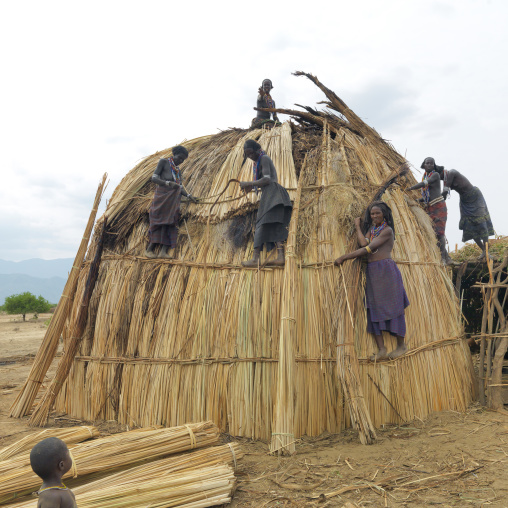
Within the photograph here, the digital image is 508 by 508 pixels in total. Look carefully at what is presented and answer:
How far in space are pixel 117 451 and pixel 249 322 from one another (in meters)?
1.85

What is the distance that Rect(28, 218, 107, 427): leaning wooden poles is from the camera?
18.3 ft

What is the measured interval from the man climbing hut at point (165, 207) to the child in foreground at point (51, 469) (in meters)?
3.55

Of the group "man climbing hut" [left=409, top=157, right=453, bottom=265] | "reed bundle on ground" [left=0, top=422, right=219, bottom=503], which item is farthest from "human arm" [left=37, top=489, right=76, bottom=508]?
"man climbing hut" [left=409, top=157, right=453, bottom=265]

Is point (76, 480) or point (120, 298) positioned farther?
point (120, 298)

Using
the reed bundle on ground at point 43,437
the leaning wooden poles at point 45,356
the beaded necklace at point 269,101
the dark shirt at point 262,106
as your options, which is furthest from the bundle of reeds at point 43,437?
the beaded necklace at point 269,101

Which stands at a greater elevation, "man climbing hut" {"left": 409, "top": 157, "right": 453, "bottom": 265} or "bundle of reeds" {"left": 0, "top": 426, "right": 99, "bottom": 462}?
"man climbing hut" {"left": 409, "top": 157, "right": 453, "bottom": 265}

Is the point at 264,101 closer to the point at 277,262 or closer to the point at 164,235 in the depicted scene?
the point at 164,235

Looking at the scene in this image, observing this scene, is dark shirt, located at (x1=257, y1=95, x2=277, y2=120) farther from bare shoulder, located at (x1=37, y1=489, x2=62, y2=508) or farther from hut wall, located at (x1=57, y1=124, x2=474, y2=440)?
bare shoulder, located at (x1=37, y1=489, x2=62, y2=508)

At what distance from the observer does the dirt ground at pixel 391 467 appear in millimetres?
3631

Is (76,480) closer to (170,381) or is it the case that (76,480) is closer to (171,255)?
(170,381)

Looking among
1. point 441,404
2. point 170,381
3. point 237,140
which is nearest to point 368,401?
point 441,404

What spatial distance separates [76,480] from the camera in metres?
3.63

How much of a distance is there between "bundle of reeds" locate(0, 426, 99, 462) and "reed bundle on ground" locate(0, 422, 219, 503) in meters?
0.29

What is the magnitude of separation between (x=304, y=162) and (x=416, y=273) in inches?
75.7
